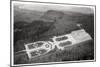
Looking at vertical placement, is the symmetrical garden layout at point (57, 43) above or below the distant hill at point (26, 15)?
below

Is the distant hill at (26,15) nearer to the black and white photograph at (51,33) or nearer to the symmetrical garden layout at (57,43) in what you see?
the black and white photograph at (51,33)

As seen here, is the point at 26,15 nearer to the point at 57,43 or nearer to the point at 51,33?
the point at 51,33

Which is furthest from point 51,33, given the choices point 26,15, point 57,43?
point 26,15

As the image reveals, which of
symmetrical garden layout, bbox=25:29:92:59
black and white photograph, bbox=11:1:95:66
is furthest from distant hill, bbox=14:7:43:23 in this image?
symmetrical garden layout, bbox=25:29:92:59

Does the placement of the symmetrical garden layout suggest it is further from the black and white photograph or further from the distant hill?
the distant hill

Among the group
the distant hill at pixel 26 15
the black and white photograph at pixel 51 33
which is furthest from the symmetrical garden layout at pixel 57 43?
the distant hill at pixel 26 15

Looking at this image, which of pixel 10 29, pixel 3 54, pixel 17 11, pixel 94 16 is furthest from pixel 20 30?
pixel 94 16

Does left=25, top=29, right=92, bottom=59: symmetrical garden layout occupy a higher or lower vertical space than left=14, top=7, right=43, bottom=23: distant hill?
lower
